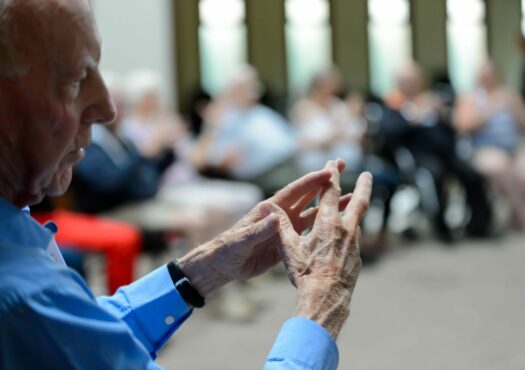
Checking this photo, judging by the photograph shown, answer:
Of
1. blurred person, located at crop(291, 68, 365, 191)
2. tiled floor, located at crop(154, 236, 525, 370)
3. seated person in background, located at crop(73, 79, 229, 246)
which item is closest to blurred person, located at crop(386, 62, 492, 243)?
blurred person, located at crop(291, 68, 365, 191)

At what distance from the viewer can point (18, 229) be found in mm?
637

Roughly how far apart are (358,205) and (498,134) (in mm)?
3788

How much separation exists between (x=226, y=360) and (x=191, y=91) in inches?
132

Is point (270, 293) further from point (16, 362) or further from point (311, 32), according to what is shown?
point (16, 362)

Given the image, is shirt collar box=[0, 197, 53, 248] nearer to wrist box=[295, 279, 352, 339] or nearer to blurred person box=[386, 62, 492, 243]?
wrist box=[295, 279, 352, 339]

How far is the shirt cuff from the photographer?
0.88m

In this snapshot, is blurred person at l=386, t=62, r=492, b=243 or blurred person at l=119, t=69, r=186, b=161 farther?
blurred person at l=386, t=62, r=492, b=243

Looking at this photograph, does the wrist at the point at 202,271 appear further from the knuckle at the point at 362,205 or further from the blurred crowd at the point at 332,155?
the blurred crowd at the point at 332,155

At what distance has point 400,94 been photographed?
4297 millimetres

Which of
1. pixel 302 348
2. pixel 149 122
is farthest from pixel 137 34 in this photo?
pixel 302 348

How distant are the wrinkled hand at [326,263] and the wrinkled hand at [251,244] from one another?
63 mm

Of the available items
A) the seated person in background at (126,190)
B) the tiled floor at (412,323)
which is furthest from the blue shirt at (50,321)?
the seated person in background at (126,190)

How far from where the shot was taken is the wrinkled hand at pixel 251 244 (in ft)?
2.72

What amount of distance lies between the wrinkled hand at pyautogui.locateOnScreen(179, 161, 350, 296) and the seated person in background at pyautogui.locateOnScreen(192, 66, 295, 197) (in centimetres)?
267
